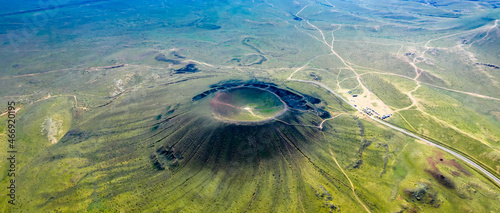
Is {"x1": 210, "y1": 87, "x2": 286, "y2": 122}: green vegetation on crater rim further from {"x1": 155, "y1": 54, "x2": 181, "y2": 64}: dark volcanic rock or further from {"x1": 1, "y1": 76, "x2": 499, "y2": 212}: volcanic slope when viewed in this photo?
{"x1": 155, "y1": 54, "x2": 181, "y2": 64}: dark volcanic rock

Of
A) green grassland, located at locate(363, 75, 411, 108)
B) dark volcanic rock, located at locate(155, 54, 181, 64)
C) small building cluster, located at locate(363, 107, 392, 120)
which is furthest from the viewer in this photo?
dark volcanic rock, located at locate(155, 54, 181, 64)

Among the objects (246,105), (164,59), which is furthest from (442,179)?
(164,59)

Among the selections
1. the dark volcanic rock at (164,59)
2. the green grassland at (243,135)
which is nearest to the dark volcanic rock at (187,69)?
the green grassland at (243,135)

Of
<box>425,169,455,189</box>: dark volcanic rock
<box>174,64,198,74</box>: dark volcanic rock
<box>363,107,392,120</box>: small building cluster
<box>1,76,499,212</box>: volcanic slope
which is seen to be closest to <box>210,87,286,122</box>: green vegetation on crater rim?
<box>1,76,499,212</box>: volcanic slope

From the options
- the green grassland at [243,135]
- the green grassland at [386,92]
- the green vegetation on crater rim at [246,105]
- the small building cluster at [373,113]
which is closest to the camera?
the green grassland at [243,135]

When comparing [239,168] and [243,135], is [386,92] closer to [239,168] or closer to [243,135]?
[243,135]

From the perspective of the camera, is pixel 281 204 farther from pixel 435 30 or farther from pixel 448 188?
pixel 435 30

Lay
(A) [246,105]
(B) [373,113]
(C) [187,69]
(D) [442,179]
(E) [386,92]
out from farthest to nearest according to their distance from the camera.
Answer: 1. (C) [187,69]
2. (E) [386,92]
3. (B) [373,113]
4. (A) [246,105]
5. (D) [442,179]

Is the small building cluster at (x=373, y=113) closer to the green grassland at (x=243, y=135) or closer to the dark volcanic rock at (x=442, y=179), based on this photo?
the green grassland at (x=243, y=135)

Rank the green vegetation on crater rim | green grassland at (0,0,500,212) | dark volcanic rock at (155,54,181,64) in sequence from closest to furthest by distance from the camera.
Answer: green grassland at (0,0,500,212) → the green vegetation on crater rim → dark volcanic rock at (155,54,181,64)

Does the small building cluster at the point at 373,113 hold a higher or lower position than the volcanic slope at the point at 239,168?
higher

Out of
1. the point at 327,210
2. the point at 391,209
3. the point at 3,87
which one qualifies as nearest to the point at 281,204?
the point at 327,210

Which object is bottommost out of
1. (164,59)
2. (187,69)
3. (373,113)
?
(187,69)
